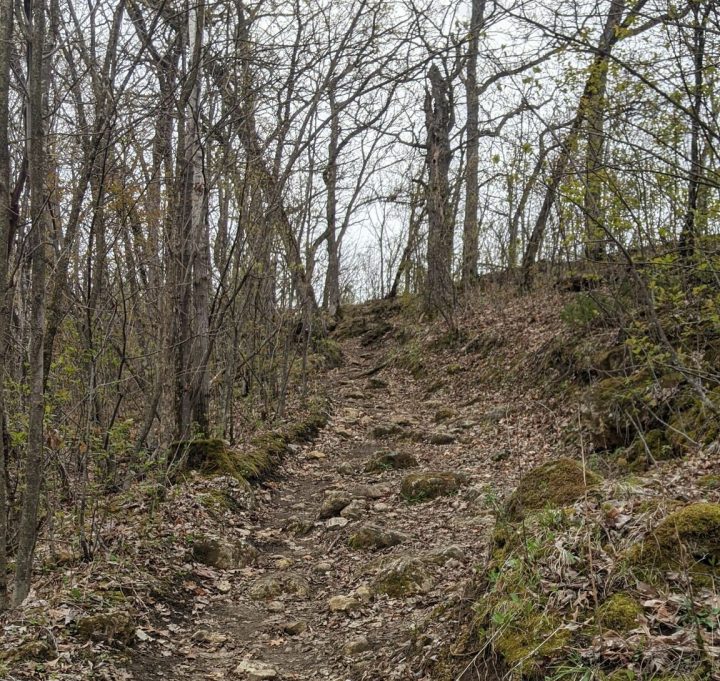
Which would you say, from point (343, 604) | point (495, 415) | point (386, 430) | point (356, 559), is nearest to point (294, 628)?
point (343, 604)

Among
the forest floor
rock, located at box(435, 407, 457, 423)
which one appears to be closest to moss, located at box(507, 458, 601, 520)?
the forest floor

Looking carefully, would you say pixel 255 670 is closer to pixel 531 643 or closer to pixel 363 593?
pixel 363 593

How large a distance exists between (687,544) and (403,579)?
7.65 ft

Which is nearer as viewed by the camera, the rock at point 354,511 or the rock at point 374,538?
the rock at point 374,538

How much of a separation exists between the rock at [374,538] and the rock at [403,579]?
0.74 metres

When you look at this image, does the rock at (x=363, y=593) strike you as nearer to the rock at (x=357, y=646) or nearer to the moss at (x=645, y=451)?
the rock at (x=357, y=646)

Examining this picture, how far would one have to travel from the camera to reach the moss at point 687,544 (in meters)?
2.88

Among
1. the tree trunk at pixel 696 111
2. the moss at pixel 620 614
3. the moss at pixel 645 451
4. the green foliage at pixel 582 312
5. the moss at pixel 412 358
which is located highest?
the tree trunk at pixel 696 111

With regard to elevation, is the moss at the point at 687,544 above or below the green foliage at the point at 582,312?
below

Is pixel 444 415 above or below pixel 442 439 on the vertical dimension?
above

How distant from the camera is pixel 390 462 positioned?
8547 mm

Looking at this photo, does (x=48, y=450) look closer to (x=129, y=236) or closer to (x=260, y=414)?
(x=129, y=236)

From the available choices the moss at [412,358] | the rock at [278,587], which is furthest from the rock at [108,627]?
the moss at [412,358]

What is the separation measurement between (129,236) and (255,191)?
182 centimetres
